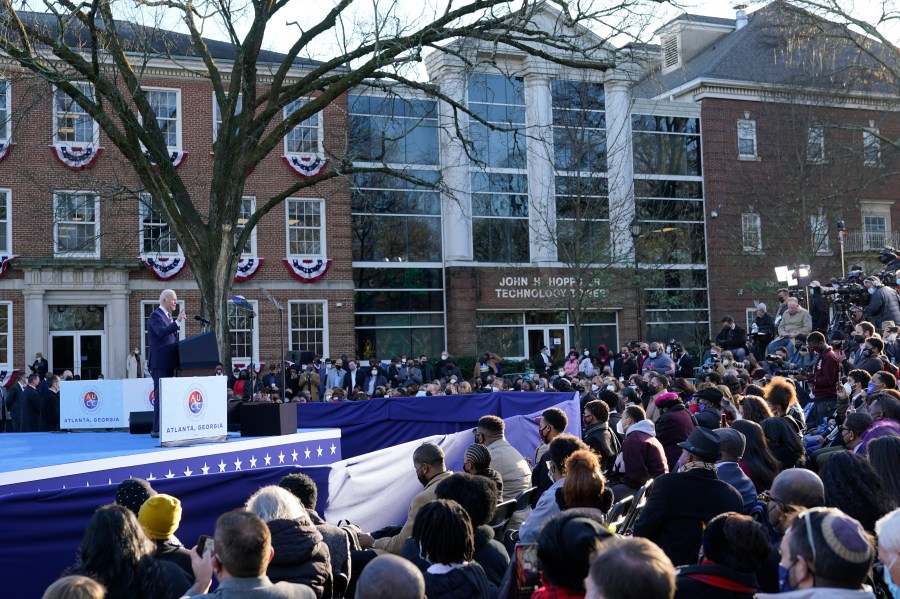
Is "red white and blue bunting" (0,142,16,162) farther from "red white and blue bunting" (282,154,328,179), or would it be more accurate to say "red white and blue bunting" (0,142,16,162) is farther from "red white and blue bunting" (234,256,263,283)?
"red white and blue bunting" (282,154,328,179)

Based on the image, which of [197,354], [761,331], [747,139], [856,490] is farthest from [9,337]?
[856,490]

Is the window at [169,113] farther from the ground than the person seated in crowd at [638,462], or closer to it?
farther from the ground

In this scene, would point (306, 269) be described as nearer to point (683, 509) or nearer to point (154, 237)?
point (154, 237)

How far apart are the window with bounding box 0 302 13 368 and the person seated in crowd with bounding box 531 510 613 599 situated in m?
30.3

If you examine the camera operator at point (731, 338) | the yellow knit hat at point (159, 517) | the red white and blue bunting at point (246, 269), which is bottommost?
the yellow knit hat at point (159, 517)

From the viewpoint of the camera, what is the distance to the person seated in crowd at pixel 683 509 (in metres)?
5.73

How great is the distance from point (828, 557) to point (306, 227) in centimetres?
3221

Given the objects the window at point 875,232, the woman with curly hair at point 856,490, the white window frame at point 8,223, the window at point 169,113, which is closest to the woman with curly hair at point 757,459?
the woman with curly hair at point 856,490

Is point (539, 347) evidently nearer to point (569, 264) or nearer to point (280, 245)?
point (569, 264)

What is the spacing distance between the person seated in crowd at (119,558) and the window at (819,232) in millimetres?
37023

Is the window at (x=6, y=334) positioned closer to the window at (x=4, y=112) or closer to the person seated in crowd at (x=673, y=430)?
the window at (x=4, y=112)

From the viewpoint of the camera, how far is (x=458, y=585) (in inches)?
187

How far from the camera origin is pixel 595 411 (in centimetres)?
977

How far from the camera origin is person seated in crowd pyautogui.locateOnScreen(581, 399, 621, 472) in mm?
9398
